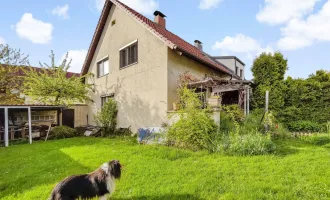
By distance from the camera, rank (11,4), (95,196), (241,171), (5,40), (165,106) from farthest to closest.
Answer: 1. (5,40)
2. (11,4)
3. (165,106)
4. (241,171)
5. (95,196)

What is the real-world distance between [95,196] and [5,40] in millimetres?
18071

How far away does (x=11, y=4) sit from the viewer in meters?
10.4

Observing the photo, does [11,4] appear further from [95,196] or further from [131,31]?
[95,196]

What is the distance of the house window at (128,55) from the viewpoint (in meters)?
11.8

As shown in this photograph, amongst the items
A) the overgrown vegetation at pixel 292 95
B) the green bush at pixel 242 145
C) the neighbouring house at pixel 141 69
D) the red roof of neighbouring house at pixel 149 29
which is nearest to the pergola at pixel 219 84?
the neighbouring house at pixel 141 69

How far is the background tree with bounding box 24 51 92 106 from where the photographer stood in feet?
43.1

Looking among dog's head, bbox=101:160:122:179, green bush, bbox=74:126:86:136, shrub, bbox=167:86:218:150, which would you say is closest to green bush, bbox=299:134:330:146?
shrub, bbox=167:86:218:150

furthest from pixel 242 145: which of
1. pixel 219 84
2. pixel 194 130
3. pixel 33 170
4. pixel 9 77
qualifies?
pixel 9 77

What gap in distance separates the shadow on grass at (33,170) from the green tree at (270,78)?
11.2 meters

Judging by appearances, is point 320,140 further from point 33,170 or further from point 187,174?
point 33,170

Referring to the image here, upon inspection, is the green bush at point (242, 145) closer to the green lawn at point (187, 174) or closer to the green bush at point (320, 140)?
the green lawn at point (187, 174)

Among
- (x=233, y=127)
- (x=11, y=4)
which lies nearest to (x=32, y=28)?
(x=11, y=4)

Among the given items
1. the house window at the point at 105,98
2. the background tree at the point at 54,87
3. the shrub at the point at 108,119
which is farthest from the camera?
the house window at the point at 105,98

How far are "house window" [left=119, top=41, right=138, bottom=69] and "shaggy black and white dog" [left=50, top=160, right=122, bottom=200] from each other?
8854mm
